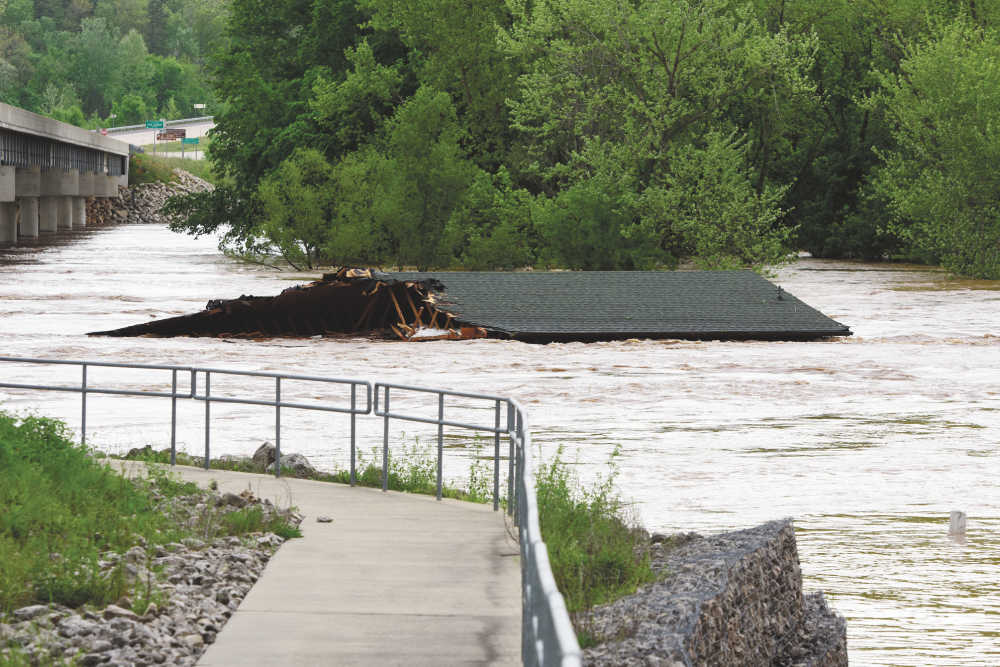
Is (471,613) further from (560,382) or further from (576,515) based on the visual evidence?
(560,382)

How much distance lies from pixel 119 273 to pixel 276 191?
814 centimetres

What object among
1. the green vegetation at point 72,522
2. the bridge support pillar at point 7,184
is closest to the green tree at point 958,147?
the bridge support pillar at point 7,184

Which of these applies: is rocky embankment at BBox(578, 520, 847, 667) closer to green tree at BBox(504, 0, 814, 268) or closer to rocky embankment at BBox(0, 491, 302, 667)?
rocky embankment at BBox(0, 491, 302, 667)

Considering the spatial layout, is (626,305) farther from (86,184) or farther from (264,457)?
(86,184)

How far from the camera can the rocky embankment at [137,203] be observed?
153000 mm

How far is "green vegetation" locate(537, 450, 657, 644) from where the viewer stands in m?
9.77

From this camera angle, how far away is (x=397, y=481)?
14703mm

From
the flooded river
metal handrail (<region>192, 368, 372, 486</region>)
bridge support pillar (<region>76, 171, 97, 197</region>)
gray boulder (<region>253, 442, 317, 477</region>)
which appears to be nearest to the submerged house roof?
the flooded river

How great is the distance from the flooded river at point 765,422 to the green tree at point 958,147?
10.7m

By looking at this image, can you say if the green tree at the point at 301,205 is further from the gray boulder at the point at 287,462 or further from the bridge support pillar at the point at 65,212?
the bridge support pillar at the point at 65,212

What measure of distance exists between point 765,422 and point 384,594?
18439mm

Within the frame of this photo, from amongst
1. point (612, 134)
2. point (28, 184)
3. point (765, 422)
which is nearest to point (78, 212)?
point (28, 184)

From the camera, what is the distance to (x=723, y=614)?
9172mm

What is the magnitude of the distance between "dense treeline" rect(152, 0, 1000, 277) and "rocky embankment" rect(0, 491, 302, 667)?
155 ft
